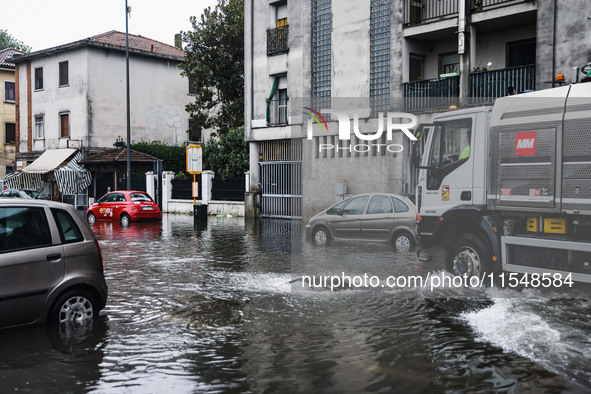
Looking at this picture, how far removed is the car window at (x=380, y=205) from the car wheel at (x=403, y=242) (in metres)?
0.39

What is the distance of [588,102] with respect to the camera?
23.8ft

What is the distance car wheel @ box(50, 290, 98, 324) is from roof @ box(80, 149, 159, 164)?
2939 centimetres

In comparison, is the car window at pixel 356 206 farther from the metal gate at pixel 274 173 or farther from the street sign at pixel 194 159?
the street sign at pixel 194 159

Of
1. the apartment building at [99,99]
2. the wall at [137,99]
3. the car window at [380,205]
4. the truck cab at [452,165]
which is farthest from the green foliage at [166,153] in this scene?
the truck cab at [452,165]

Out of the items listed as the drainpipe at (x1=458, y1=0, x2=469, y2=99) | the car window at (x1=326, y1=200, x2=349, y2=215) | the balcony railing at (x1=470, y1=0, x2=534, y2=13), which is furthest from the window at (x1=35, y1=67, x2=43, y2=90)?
the car window at (x1=326, y1=200, x2=349, y2=215)

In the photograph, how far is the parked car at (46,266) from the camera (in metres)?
6.47

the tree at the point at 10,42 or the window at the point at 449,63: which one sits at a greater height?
the tree at the point at 10,42

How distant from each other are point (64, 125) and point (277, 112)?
60.3 ft

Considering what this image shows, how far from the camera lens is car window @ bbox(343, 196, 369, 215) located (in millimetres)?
8973

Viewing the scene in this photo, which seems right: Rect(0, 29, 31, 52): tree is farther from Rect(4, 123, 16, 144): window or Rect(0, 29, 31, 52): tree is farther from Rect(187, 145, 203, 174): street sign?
Rect(187, 145, 203, 174): street sign

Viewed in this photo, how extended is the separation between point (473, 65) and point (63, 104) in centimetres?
2837

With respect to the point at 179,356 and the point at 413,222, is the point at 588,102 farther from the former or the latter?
the point at 179,356

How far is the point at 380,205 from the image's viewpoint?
28.9ft

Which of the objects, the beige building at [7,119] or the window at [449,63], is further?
the beige building at [7,119]
